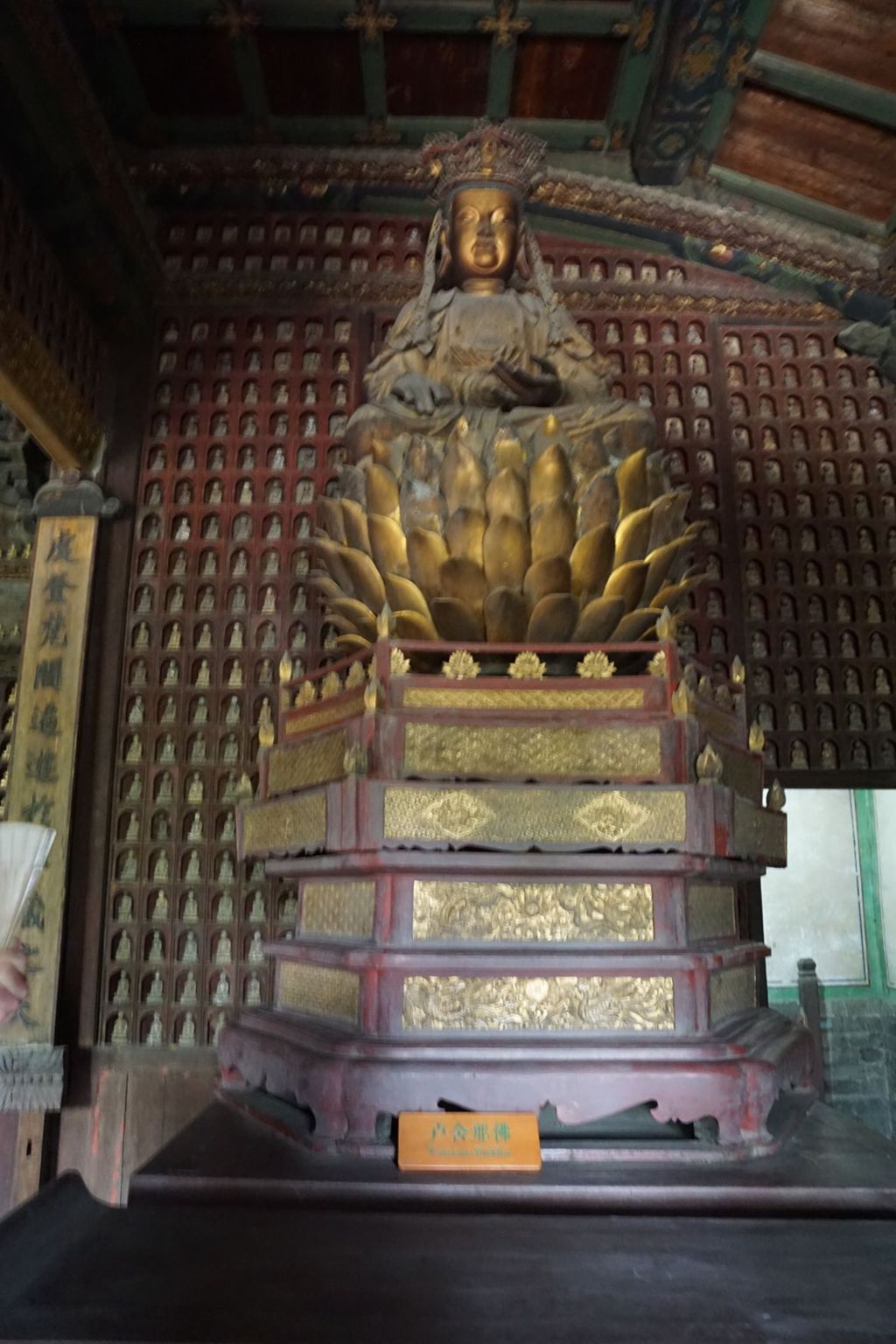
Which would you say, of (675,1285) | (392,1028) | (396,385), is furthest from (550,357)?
(675,1285)

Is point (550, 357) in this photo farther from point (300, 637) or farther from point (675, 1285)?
point (675, 1285)

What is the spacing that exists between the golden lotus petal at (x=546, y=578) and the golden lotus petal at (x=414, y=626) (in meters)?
0.35

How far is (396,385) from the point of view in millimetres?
4008

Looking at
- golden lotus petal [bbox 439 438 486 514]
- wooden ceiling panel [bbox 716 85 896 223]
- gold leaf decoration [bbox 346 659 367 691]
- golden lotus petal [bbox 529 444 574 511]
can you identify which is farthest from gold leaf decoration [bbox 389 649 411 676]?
wooden ceiling panel [bbox 716 85 896 223]

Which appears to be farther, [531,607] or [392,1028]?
[531,607]

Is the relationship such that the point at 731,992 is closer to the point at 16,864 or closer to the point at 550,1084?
the point at 550,1084

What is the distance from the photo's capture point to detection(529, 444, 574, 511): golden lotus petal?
3.37 meters

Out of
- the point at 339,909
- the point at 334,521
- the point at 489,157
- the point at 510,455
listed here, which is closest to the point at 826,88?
the point at 489,157

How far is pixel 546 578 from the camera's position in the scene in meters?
3.32

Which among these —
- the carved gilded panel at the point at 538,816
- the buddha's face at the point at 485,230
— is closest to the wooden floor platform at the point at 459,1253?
the carved gilded panel at the point at 538,816

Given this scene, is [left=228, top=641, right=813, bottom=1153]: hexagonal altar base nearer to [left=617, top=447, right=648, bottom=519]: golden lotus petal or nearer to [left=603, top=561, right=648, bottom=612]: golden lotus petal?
[left=603, top=561, right=648, bottom=612]: golden lotus petal

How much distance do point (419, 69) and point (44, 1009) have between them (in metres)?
5.12

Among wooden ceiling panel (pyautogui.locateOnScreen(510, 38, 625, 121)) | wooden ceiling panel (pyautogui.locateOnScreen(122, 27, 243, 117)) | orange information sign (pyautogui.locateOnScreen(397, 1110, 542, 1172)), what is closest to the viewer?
orange information sign (pyautogui.locateOnScreen(397, 1110, 542, 1172))

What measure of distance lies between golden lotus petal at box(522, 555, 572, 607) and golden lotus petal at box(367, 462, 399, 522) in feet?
1.86
